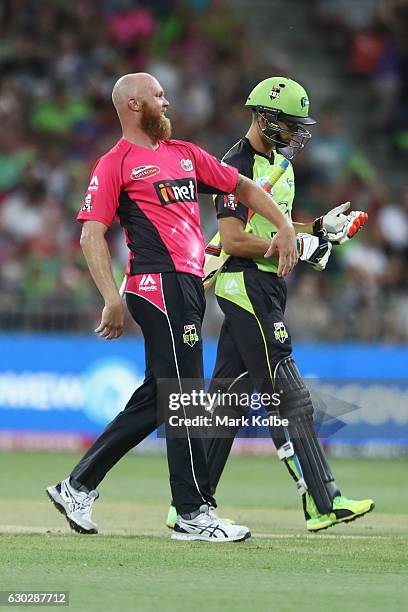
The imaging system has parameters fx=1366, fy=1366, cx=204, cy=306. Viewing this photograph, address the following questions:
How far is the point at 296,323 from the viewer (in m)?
16.0

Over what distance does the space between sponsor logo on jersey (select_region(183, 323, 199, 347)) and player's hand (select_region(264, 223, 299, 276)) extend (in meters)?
0.62

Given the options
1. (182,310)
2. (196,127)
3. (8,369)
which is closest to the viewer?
(182,310)

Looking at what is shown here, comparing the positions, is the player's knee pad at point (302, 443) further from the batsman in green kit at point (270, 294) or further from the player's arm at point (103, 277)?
the player's arm at point (103, 277)

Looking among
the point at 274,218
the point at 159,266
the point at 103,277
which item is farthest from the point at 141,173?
the point at 274,218

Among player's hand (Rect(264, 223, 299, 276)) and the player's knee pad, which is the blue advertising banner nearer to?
the player's knee pad

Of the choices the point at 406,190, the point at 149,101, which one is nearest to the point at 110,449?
the point at 149,101

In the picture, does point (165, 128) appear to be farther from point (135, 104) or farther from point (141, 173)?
point (141, 173)

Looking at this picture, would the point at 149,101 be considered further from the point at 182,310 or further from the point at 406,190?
the point at 406,190

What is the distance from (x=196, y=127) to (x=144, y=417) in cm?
1165

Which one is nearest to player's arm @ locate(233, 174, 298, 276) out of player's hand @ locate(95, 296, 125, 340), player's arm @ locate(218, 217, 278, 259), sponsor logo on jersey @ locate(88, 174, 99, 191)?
player's arm @ locate(218, 217, 278, 259)

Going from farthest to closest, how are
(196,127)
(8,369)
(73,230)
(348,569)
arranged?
1. (196,127)
2. (73,230)
3. (8,369)
4. (348,569)

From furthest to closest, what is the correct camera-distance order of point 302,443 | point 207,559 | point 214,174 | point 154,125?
point 302,443, point 214,174, point 154,125, point 207,559

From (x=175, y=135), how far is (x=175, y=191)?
10.9m

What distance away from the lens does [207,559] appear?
676cm
